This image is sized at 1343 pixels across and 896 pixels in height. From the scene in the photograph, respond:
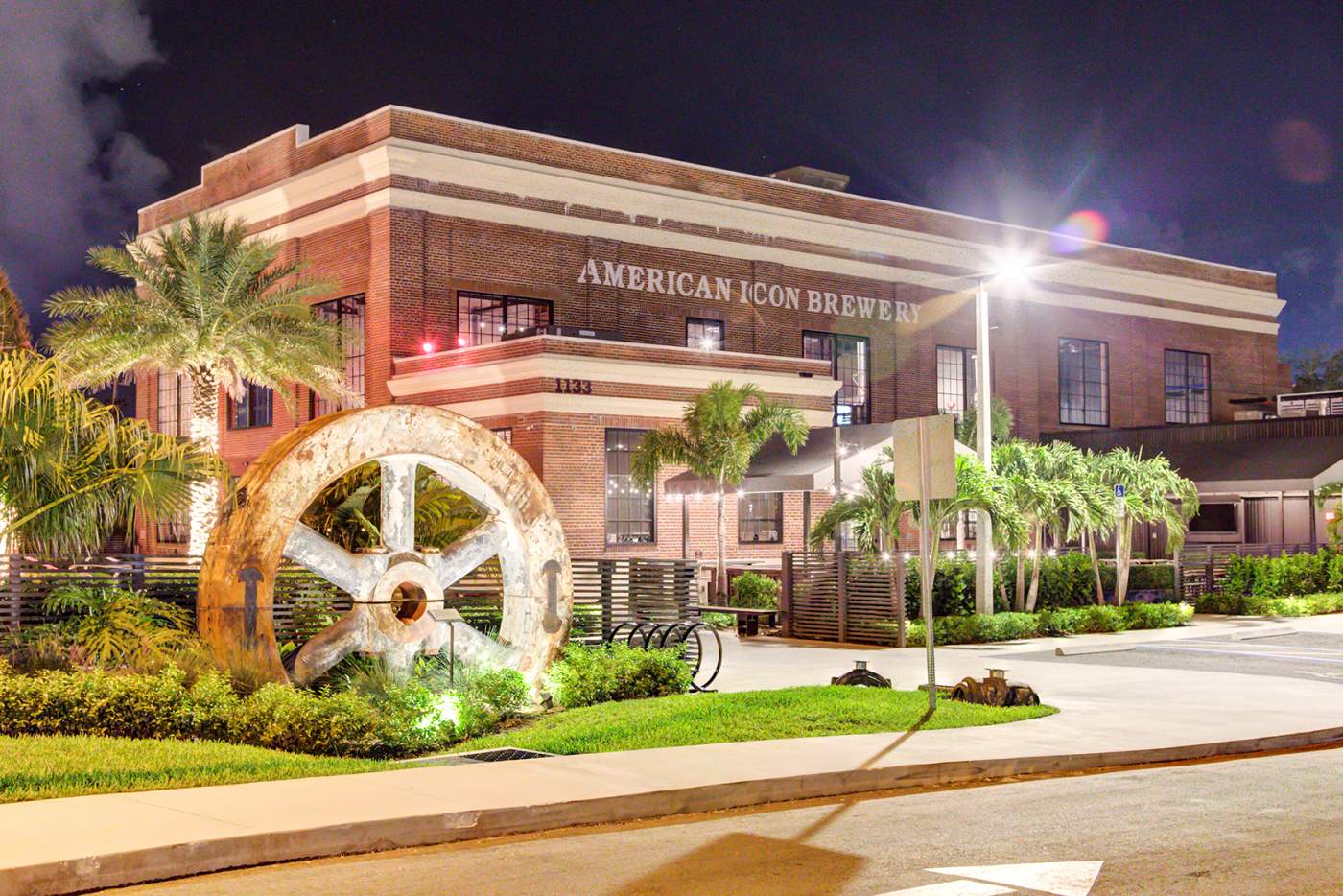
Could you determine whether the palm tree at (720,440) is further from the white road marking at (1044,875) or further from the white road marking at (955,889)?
the white road marking at (955,889)

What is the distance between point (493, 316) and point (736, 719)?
2703 cm

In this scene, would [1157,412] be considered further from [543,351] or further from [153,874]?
[153,874]

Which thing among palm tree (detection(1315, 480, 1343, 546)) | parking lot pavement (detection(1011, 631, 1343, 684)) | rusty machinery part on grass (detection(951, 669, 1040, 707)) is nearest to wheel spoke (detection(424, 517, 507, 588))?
rusty machinery part on grass (detection(951, 669, 1040, 707))

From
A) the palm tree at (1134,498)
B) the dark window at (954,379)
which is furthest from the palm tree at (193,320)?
the dark window at (954,379)

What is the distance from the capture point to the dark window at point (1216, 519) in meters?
50.5

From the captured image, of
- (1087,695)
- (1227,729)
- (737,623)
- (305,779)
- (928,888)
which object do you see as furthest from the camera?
(737,623)

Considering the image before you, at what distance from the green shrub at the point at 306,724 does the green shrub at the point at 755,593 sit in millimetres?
17764

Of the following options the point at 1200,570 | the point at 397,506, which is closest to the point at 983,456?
the point at 1200,570

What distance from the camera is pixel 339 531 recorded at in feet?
59.8

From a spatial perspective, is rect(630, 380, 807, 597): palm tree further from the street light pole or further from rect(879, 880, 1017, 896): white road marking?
rect(879, 880, 1017, 896): white road marking

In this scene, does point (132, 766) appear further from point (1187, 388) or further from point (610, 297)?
point (1187, 388)

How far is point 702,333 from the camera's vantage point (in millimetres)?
44188

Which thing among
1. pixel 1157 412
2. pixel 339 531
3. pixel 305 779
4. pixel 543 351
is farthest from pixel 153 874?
pixel 1157 412

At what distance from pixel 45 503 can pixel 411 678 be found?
13.5 feet
